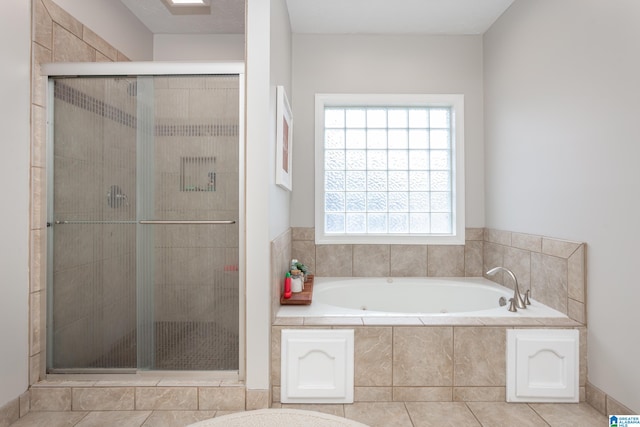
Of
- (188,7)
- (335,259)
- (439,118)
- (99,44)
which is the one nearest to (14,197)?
(99,44)

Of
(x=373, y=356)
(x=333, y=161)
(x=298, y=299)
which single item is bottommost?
(x=373, y=356)

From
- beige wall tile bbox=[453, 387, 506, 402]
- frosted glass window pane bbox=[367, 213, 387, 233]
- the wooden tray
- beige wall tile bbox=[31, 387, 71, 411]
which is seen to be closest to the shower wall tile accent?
beige wall tile bbox=[31, 387, 71, 411]

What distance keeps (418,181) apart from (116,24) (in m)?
2.63

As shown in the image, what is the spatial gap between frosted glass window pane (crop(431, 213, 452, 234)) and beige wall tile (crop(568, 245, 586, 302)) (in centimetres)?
124

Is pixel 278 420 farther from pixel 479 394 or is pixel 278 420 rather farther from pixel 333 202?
pixel 333 202

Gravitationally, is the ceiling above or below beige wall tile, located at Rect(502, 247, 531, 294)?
above

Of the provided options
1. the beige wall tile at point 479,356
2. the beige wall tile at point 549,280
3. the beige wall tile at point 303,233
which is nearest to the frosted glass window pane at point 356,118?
the beige wall tile at point 303,233

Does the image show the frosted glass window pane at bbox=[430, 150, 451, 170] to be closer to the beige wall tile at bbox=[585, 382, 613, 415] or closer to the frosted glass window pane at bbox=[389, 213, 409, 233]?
the frosted glass window pane at bbox=[389, 213, 409, 233]

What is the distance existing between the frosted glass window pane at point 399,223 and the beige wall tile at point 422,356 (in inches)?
54.1

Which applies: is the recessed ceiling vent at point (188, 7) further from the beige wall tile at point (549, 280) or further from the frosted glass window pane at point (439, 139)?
the beige wall tile at point (549, 280)

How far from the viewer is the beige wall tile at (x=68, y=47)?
2.15 meters

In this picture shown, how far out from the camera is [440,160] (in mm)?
3408

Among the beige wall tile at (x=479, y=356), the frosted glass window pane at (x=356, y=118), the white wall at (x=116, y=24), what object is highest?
the white wall at (x=116, y=24)

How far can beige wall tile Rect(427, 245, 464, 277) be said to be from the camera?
3291 mm
